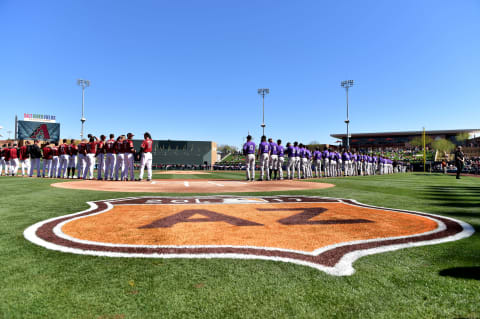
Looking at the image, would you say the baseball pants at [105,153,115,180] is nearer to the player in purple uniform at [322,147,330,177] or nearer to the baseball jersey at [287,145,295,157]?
the baseball jersey at [287,145,295,157]

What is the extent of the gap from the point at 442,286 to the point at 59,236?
13.1ft

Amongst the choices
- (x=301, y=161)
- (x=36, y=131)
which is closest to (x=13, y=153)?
(x=301, y=161)

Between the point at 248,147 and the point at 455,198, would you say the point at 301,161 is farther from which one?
the point at 455,198

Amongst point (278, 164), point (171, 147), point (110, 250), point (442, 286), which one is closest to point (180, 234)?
point (110, 250)

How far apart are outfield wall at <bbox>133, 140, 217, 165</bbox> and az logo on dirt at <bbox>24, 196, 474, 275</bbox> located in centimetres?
6645

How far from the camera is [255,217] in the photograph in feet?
15.4

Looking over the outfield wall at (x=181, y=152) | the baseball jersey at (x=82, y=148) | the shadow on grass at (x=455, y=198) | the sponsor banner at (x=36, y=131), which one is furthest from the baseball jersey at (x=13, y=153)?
the outfield wall at (x=181, y=152)

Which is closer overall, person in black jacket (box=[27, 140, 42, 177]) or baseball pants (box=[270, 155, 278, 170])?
baseball pants (box=[270, 155, 278, 170])

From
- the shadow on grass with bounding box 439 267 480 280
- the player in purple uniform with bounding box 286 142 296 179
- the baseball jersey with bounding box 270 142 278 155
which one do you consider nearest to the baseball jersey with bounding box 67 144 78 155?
the baseball jersey with bounding box 270 142 278 155

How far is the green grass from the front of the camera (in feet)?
5.40

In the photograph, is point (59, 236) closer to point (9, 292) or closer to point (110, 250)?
point (110, 250)

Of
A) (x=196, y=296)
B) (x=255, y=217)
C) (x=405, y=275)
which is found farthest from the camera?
(x=255, y=217)

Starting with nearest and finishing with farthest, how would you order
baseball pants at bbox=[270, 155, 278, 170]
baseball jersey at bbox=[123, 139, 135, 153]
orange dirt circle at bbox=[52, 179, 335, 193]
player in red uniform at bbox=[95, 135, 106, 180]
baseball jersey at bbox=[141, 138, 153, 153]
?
orange dirt circle at bbox=[52, 179, 335, 193], baseball jersey at bbox=[141, 138, 153, 153], baseball jersey at bbox=[123, 139, 135, 153], player in red uniform at bbox=[95, 135, 106, 180], baseball pants at bbox=[270, 155, 278, 170]

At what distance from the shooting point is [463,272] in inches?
86.7
